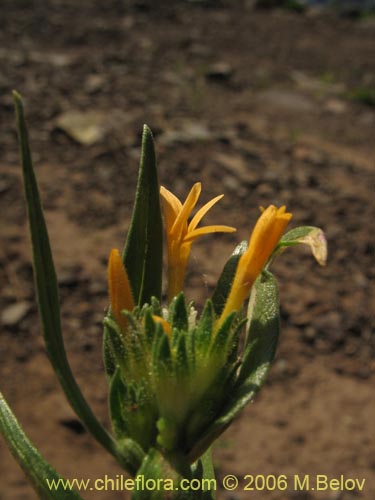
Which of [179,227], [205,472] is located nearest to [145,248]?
[179,227]

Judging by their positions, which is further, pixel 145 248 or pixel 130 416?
pixel 145 248

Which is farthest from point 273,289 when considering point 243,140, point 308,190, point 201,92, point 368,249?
point 201,92

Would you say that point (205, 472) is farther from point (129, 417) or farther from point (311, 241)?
point (311, 241)

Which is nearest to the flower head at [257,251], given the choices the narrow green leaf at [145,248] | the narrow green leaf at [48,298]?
the narrow green leaf at [145,248]

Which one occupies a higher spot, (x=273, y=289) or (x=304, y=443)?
(x=273, y=289)

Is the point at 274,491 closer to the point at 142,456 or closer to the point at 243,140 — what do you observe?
the point at 142,456
